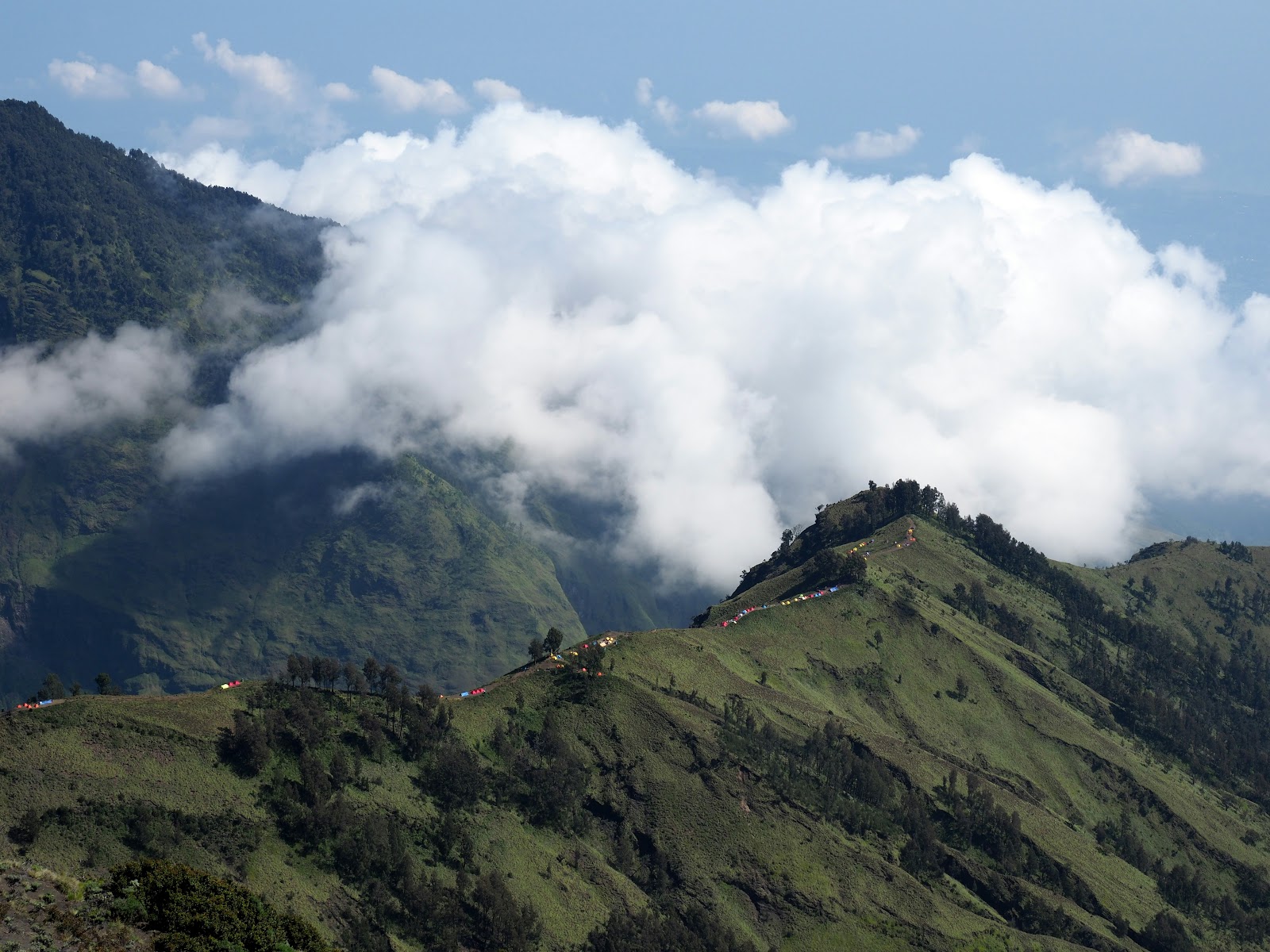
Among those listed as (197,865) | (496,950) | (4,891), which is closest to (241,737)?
(197,865)

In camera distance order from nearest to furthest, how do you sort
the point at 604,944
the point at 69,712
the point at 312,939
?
the point at 312,939
the point at 69,712
the point at 604,944

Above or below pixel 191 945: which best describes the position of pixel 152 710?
above

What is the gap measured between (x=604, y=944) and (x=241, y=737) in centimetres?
6325

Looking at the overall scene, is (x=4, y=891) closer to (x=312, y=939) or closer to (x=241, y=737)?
(x=312, y=939)

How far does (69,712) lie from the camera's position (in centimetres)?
18575

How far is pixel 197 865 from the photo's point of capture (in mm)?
170625

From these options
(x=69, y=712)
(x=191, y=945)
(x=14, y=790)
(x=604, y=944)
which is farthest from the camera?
(x=604, y=944)

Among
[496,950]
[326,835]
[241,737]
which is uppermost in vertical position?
[241,737]

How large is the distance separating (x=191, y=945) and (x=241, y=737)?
8176 centimetres

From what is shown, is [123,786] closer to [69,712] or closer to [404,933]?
[69,712]

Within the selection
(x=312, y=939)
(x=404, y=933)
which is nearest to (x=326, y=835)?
(x=404, y=933)

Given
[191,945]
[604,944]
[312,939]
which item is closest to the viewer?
[191,945]

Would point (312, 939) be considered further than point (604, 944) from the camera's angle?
No

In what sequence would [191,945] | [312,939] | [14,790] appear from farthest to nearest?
[14,790]
[312,939]
[191,945]
